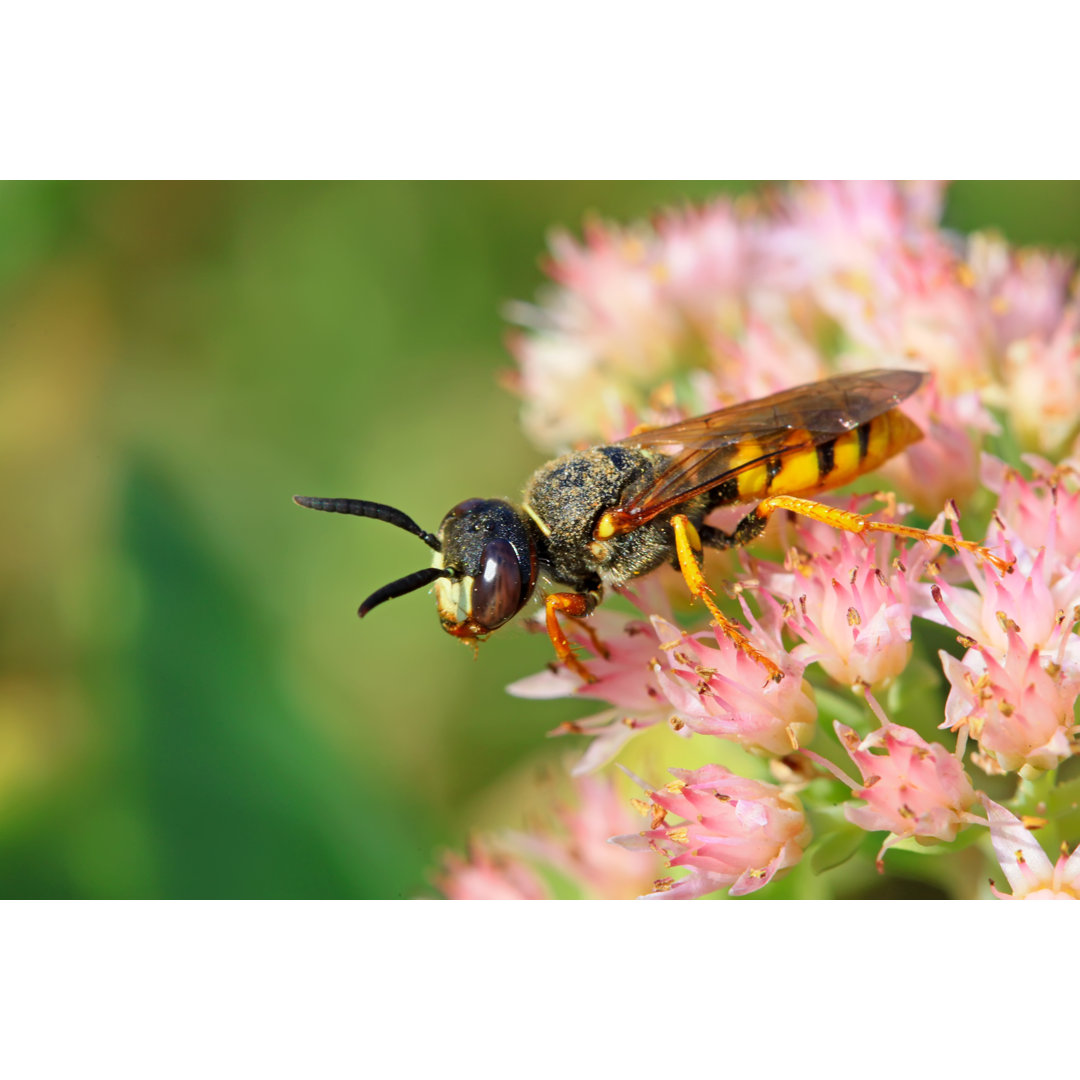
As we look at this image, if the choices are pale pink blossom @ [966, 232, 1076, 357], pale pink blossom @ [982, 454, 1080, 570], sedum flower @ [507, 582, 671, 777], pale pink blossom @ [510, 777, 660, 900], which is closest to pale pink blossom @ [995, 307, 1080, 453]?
pale pink blossom @ [966, 232, 1076, 357]

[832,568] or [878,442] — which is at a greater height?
[878,442]

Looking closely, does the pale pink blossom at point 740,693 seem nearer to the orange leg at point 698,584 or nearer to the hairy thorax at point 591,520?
the orange leg at point 698,584

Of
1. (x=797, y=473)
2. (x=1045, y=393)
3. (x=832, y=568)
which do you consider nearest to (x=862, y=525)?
(x=832, y=568)

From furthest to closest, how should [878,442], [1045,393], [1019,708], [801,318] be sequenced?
1. [801,318]
2. [1045,393]
3. [878,442]
4. [1019,708]

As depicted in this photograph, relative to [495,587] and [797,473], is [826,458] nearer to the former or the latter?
[797,473]

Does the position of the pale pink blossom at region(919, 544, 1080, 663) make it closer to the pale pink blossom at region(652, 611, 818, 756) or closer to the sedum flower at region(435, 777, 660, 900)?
the pale pink blossom at region(652, 611, 818, 756)
